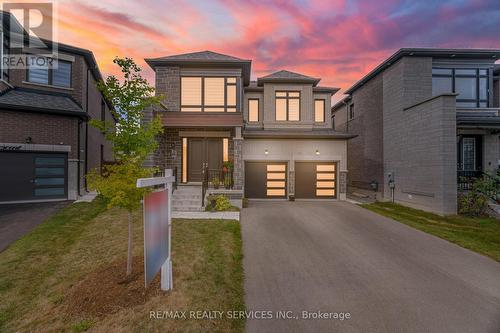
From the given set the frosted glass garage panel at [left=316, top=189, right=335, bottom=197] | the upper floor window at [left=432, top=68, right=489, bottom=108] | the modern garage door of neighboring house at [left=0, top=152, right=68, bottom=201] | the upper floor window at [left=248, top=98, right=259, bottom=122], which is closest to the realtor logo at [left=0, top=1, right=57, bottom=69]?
the modern garage door of neighboring house at [left=0, top=152, right=68, bottom=201]

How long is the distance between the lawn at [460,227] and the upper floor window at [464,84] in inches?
319

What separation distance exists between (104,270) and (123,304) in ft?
5.01

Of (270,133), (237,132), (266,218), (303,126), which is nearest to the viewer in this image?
(266,218)

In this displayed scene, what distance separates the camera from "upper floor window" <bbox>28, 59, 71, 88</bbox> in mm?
12305

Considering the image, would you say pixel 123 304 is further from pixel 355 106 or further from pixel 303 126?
pixel 355 106

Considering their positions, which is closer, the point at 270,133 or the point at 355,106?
the point at 270,133

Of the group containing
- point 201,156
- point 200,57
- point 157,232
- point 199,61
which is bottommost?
point 157,232

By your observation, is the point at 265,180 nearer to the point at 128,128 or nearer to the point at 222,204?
the point at 222,204

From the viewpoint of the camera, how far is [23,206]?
10.1 meters

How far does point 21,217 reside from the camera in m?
8.44

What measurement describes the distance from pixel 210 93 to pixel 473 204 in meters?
15.0

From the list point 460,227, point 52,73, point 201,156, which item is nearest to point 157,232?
point 201,156

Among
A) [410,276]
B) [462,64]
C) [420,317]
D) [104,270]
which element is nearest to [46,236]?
[104,270]

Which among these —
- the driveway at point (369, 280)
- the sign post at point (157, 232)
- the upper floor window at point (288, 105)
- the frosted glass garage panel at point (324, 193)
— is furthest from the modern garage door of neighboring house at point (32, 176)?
the frosted glass garage panel at point (324, 193)
